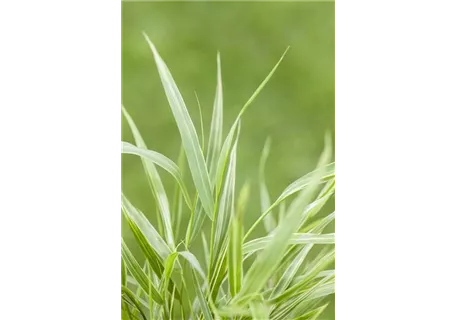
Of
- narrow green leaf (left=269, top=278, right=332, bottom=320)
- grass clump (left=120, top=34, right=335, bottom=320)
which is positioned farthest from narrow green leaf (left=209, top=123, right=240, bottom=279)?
narrow green leaf (left=269, top=278, right=332, bottom=320)

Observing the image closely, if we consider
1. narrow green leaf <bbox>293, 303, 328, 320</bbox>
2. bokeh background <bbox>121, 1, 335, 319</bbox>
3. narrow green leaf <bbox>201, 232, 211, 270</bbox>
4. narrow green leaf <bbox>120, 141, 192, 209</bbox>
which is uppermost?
bokeh background <bbox>121, 1, 335, 319</bbox>

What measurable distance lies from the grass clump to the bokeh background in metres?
0.02

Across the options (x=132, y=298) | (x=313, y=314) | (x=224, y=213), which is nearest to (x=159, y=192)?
(x=224, y=213)

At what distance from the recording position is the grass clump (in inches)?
70.8

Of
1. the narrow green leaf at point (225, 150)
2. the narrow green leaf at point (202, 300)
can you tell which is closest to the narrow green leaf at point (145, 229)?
the narrow green leaf at point (202, 300)

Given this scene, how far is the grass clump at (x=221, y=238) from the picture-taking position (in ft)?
5.90

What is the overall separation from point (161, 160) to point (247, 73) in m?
0.33

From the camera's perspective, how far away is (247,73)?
71.8 inches

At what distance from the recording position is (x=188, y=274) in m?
1.86

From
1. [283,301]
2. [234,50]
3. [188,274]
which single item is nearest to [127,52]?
[234,50]

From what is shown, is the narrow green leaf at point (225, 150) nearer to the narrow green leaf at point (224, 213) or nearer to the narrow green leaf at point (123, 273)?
the narrow green leaf at point (224, 213)

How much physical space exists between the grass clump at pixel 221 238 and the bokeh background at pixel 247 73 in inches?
0.8

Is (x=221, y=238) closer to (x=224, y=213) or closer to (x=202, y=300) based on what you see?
(x=224, y=213)

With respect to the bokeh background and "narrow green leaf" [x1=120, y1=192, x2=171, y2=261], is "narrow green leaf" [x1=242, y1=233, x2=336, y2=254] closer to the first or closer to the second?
the bokeh background
